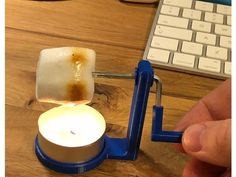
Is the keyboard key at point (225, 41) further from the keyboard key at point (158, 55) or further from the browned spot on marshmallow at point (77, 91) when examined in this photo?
the browned spot on marshmallow at point (77, 91)

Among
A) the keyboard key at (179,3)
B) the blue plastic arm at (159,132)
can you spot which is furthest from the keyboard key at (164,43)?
the blue plastic arm at (159,132)

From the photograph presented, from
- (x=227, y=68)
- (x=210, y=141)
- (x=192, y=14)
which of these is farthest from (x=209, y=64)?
(x=210, y=141)

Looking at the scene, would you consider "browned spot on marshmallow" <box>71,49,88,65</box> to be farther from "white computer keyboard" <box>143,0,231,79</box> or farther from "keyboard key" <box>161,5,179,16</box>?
"keyboard key" <box>161,5,179,16</box>

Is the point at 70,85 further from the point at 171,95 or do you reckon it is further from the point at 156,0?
the point at 156,0

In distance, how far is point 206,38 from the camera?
71cm

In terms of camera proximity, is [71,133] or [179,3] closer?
[71,133]

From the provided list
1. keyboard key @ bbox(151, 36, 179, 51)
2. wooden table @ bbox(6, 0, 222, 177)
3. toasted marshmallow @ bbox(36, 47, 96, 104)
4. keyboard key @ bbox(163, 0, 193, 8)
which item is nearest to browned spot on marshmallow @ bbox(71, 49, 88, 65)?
toasted marshmallow @ bbox(36, 47, 96, 104)

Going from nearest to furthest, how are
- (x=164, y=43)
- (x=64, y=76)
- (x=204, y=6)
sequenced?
(x=64, y=76)
(x=164, y=43)
(x=204, y=6)

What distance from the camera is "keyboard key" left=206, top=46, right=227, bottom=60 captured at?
0.67 m

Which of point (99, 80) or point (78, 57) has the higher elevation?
point (78, 57)

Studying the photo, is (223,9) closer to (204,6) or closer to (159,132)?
(204,6)

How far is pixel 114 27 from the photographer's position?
2.39 ft

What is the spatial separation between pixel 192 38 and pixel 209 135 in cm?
28
